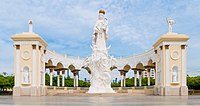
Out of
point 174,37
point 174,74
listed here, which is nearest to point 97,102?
point 174,74

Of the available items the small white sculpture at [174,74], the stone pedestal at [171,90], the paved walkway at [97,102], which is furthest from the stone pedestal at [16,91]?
the small white sculpture at [174,74]

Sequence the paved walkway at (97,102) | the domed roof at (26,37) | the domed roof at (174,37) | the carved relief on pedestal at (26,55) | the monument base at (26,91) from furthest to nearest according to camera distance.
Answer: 1. the domed roof at (174,37)
2. the carved relief on pedestal at (26,55)
3. the domed roof at (26,37)
4. the monument base at (26,91)
5. the paved walkway at (97,102)

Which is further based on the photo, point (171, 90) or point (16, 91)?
point (171, 90)

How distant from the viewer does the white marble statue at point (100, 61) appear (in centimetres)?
3381

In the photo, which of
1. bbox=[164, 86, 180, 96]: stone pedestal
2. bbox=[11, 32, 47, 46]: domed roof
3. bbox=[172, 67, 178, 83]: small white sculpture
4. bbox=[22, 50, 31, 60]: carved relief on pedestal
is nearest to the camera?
bbox=[11, 32, 47, 46]: domed roof

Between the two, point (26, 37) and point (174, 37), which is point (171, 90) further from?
point (26, 37)

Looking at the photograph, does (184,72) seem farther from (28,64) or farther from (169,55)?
(28,64)

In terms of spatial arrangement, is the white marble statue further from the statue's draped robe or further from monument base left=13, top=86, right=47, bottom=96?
monument base left=13, top=86, right=47, bottom=96

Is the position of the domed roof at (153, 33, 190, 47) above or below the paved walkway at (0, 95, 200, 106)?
above

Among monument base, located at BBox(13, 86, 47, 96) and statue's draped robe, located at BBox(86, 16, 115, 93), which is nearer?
statue's draped robe, located at BBox(86, 16, 115, 93)

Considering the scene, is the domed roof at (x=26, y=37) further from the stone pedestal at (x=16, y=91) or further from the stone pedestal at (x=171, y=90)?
the stone pedestal at (x=171, y=90)

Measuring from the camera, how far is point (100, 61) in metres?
33.8

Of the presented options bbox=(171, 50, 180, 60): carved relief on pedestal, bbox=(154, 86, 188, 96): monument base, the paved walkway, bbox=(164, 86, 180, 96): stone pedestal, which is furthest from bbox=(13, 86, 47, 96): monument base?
bbox=(171, 50, 180, 60): carved relief on pedestal

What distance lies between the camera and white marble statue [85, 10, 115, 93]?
3381 centimetres
